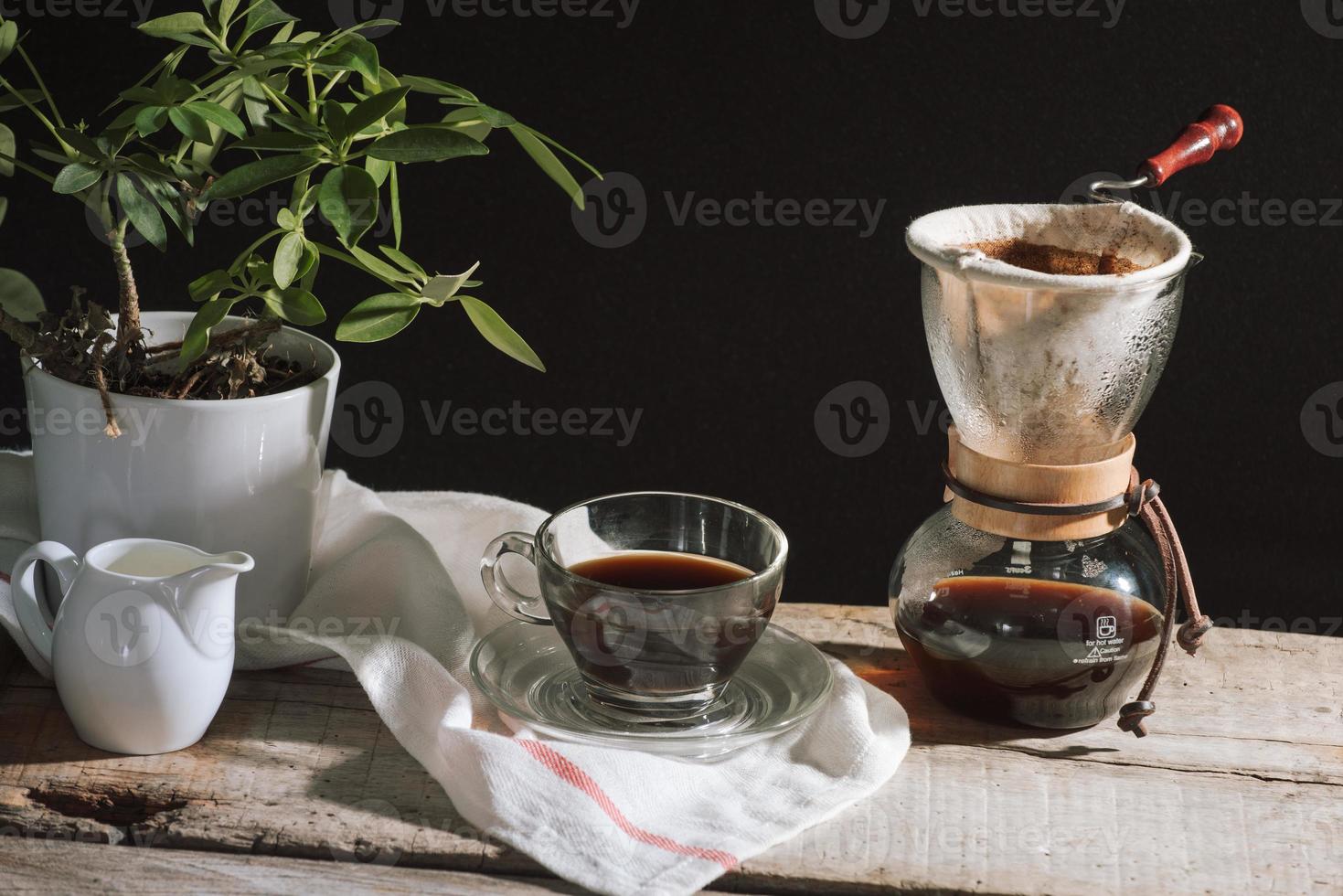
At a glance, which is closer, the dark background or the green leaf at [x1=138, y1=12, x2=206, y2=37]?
the green leaf at [x1=138, y1=12, x2=206, y2=37]

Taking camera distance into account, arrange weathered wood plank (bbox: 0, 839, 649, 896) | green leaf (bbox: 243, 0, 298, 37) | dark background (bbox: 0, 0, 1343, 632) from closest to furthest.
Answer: weathered wood plank (bbox: 0, 839, 649, 896)
green leaf (bbox: 243, 0, 298, 37)
dark background (bbox: 0, 0, 1343, 632)

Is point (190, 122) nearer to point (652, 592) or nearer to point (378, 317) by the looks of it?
point (378, 317)

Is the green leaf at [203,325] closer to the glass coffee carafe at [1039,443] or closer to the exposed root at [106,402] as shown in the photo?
the exposed root at [106,402]

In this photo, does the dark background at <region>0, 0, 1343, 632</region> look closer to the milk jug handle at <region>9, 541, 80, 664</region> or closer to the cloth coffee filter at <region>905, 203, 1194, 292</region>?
the cloth coffee filter at <region>905, 203, 1194, 292</region>

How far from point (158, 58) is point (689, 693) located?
2.62 feet

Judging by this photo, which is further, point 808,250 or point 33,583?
point 808,250

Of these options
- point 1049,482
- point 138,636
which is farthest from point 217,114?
point 1049,482

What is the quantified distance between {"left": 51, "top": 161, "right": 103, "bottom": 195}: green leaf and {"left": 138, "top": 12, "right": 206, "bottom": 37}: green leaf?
8 cm

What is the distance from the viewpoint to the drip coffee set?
763 millimetres

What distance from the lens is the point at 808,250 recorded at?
1.34m

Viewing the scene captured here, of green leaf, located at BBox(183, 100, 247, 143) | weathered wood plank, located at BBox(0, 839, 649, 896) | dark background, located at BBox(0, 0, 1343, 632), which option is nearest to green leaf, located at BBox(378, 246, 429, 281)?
green leaf, located at BBox(183, 100, 247, 143)

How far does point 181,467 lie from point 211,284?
0.35 ft

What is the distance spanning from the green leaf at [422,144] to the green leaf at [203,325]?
0.12 m

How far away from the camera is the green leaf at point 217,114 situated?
2.48ft
